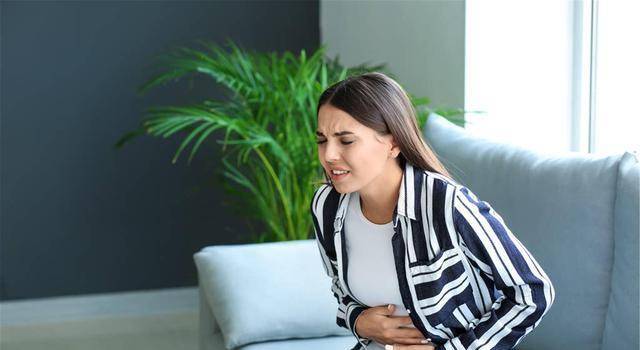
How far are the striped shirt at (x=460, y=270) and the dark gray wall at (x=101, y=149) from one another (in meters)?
2.53

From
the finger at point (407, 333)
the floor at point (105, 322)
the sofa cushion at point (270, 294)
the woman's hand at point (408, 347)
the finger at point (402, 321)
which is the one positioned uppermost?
the finger at point (402, 321)

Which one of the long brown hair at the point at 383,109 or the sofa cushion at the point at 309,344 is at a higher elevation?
the long brown hair at the point at 383,109

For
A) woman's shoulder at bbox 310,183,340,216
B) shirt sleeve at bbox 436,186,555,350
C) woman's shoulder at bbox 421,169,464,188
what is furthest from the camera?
woman's shoulder at bbox 310,183,340,216

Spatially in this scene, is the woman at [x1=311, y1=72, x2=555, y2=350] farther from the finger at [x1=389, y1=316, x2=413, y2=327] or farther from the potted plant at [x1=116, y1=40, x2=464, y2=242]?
the potted plant at [x1=116, y1=40, x2=464, y2=242]

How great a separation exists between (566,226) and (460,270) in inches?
12.1

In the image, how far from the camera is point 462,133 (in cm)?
262

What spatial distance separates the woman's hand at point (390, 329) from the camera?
1962mm

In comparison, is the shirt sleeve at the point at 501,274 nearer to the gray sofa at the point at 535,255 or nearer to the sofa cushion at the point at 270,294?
the gray sofa at the point at 535,255

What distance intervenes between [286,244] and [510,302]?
39.2 inches

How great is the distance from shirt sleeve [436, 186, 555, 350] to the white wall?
4.61ft

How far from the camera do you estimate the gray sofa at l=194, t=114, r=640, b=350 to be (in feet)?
6.47

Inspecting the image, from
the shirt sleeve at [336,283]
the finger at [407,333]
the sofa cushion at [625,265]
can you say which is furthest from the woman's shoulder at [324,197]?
the sofa cushion at [625,265]

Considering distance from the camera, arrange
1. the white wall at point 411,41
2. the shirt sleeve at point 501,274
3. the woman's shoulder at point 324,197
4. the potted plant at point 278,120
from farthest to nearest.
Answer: the white wall at point 411,41 → the potted plant at point 278,120 → the woman's shoulder at point 324,197 → the shirt sleeve at point 501,274

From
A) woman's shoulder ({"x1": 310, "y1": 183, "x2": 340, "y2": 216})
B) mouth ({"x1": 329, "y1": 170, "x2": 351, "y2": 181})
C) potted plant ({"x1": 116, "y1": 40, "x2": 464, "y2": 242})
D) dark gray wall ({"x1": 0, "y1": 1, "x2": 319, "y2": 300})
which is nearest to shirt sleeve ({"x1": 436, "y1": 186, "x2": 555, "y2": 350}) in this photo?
mouth ({"x1": 329, "y1": 170, "x2": 351, "y2": 181})
